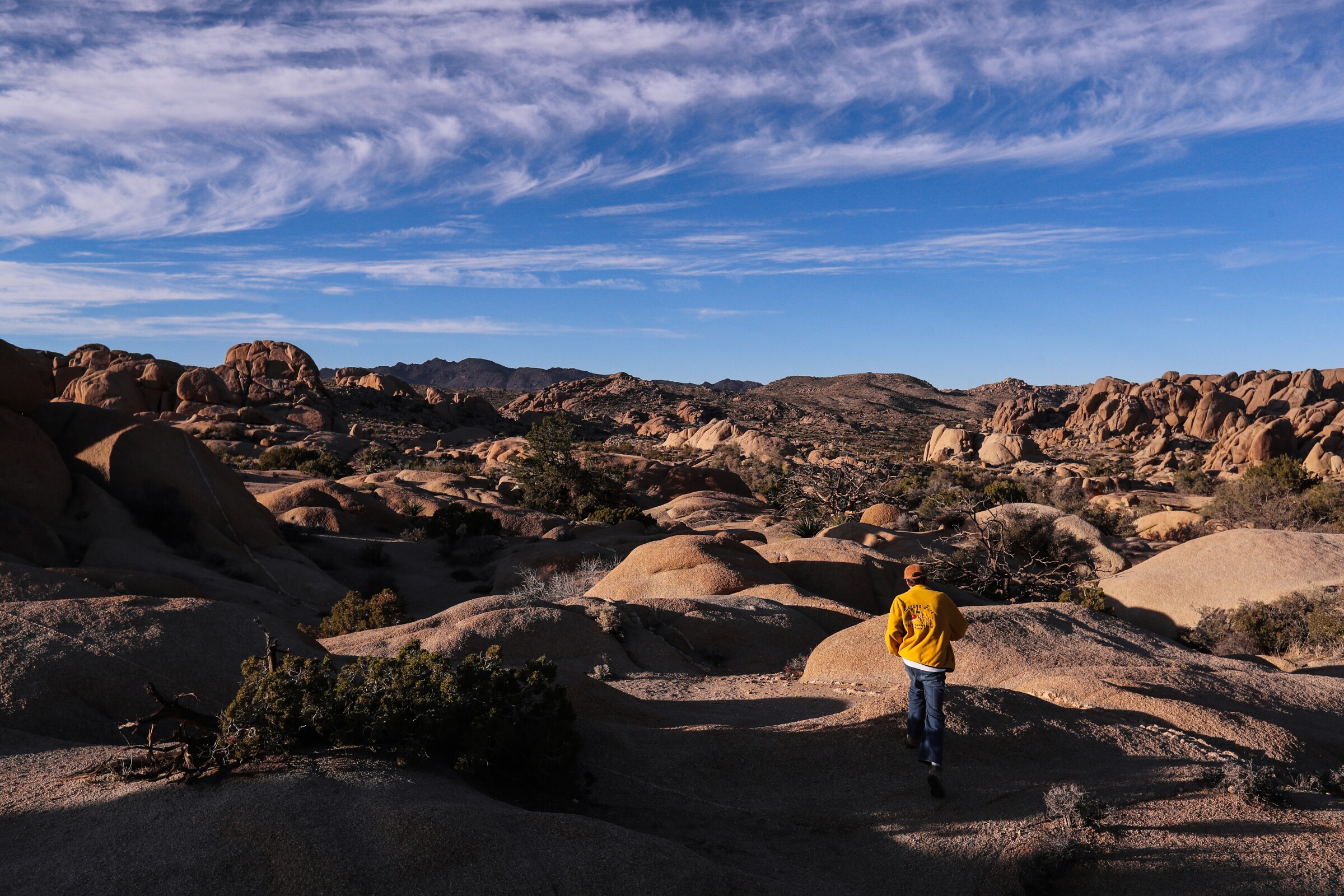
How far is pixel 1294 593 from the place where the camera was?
15008 millimetres

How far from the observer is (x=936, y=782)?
6426mm

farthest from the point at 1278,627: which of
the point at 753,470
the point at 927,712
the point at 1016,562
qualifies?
the point at 753,470

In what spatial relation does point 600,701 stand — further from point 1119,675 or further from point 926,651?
point 1119,675

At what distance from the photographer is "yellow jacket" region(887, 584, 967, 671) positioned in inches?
262

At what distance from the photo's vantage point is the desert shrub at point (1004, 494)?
27986mm

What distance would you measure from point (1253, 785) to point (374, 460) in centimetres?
→ 3945

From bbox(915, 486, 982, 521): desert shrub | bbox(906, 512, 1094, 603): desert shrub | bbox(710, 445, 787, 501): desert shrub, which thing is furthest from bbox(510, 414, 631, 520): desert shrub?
bbox(906, 512, 1094, 603): desert shrub

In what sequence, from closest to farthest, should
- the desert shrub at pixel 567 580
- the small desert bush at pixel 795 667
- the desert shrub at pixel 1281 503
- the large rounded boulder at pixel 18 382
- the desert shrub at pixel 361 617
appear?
the small desert bush at pixel 795 667, the desert shrub at pixel 361 617, the large rounded boulder at pixel 18 382, the desert shrub at pixel 567 580, the desert shrub at pixel 1281 503

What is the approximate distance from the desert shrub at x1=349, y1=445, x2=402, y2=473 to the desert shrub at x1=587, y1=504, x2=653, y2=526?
15364 mm

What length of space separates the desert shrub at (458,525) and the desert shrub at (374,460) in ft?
50.4

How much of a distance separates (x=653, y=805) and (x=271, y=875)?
2970 mm

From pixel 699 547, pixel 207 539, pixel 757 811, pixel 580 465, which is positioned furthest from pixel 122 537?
pixel 580 465

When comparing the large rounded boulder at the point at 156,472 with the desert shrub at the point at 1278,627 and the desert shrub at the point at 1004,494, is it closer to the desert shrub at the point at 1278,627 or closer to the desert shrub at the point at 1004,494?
the desert shrub at the point at 1278,627

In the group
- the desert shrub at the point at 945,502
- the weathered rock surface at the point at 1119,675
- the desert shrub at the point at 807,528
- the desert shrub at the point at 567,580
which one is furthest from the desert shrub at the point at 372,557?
the desert shrub at the point at 945,502
